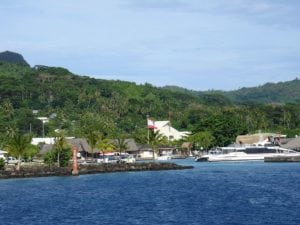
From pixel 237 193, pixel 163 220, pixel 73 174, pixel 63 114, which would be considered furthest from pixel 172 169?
pixel 63 114

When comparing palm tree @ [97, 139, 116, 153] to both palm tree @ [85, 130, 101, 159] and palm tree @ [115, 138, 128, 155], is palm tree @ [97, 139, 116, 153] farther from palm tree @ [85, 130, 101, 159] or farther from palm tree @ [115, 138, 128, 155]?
palm tree @ [85, 130, 101, 159]

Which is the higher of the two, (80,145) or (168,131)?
(168,131)

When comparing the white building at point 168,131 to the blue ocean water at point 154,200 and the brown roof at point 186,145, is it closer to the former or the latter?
the brown roof at point 186,145

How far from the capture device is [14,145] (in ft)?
298

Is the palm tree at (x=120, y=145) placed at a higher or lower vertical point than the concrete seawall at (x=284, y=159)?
higher

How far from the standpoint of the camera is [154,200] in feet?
Result: 177

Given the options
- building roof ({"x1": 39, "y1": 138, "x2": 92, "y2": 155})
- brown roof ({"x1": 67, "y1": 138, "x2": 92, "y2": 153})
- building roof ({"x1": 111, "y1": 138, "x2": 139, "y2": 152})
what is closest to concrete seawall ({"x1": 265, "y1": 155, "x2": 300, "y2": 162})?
building roof ({"x1": 111, "y1": 138, "x2": 139, "y2": 152})

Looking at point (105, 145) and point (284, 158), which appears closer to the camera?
point (284, 158)

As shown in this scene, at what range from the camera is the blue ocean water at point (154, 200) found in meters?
43.2

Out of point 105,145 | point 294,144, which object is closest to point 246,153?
point 294,144

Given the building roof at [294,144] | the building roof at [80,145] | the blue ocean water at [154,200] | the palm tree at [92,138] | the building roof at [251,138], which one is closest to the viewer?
the blue ocean water at [154,200]

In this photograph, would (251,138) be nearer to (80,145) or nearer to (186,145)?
(186,145)

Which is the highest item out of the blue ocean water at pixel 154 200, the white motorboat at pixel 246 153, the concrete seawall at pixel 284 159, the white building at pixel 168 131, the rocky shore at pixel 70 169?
the white building at pixel 168 131

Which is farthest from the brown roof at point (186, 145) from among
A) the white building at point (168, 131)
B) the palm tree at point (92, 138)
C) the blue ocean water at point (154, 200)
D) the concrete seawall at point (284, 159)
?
the blue ocean water at point (154, 200)
